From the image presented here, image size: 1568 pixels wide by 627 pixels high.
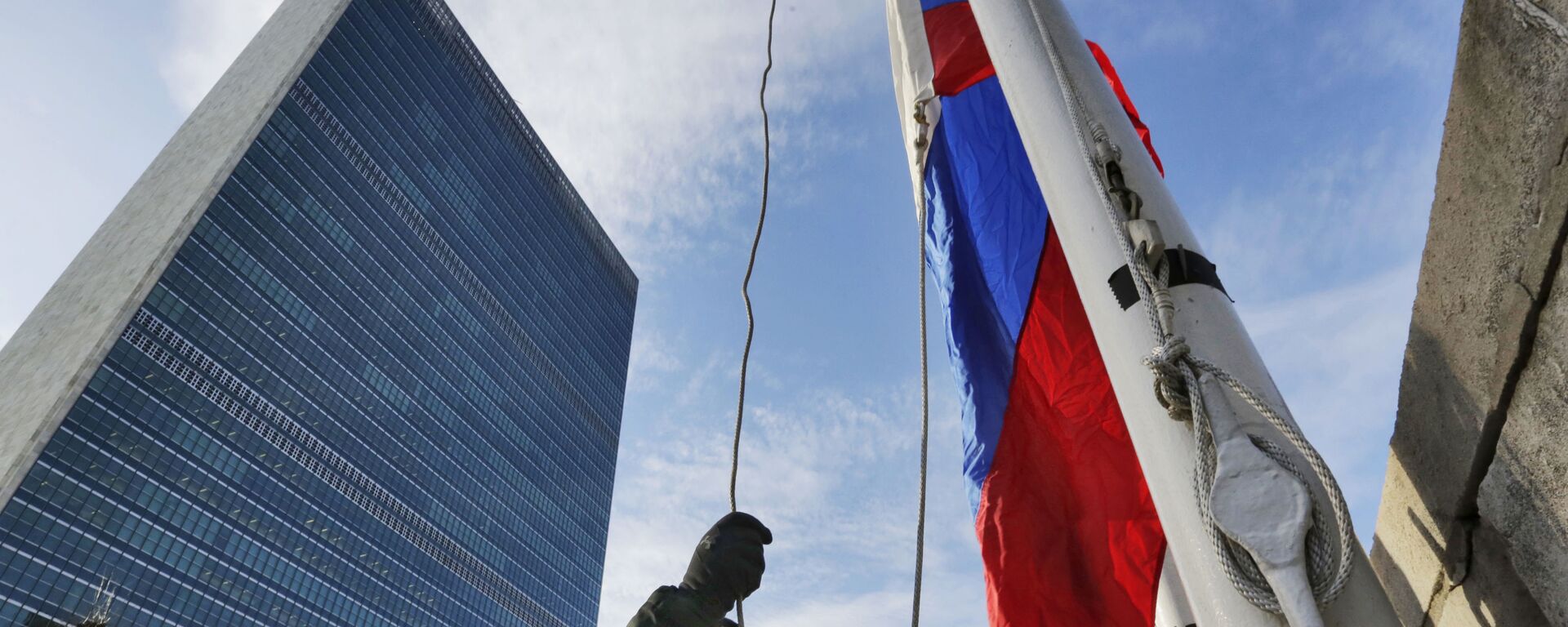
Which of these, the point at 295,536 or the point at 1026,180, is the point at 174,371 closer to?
the point at 295,536

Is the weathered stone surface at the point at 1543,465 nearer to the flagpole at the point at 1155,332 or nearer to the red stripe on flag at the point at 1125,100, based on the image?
the flagpole at the point at 1155,332

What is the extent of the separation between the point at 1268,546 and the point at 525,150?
10931 centimetres

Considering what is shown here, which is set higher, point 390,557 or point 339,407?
point 339,407

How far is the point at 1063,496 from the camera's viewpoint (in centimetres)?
361

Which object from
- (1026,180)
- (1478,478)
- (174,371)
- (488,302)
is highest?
(488,302)

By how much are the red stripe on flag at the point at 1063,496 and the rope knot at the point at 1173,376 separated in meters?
1.47

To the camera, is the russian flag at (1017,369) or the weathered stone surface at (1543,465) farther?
the russian flag at (1017,369)

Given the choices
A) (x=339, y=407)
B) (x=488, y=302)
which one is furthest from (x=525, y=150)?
(x=339, y=407)

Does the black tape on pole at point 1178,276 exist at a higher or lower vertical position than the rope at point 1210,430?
higher

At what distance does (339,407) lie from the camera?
6875 cm

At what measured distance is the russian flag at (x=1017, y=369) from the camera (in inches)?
132

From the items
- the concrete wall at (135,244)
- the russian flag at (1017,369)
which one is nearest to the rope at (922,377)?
the russian flag at (1017,369)

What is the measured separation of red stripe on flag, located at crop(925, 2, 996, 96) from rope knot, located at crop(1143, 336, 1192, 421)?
3174mm

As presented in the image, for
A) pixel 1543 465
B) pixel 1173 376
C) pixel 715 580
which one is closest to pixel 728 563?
pixel 715 580
